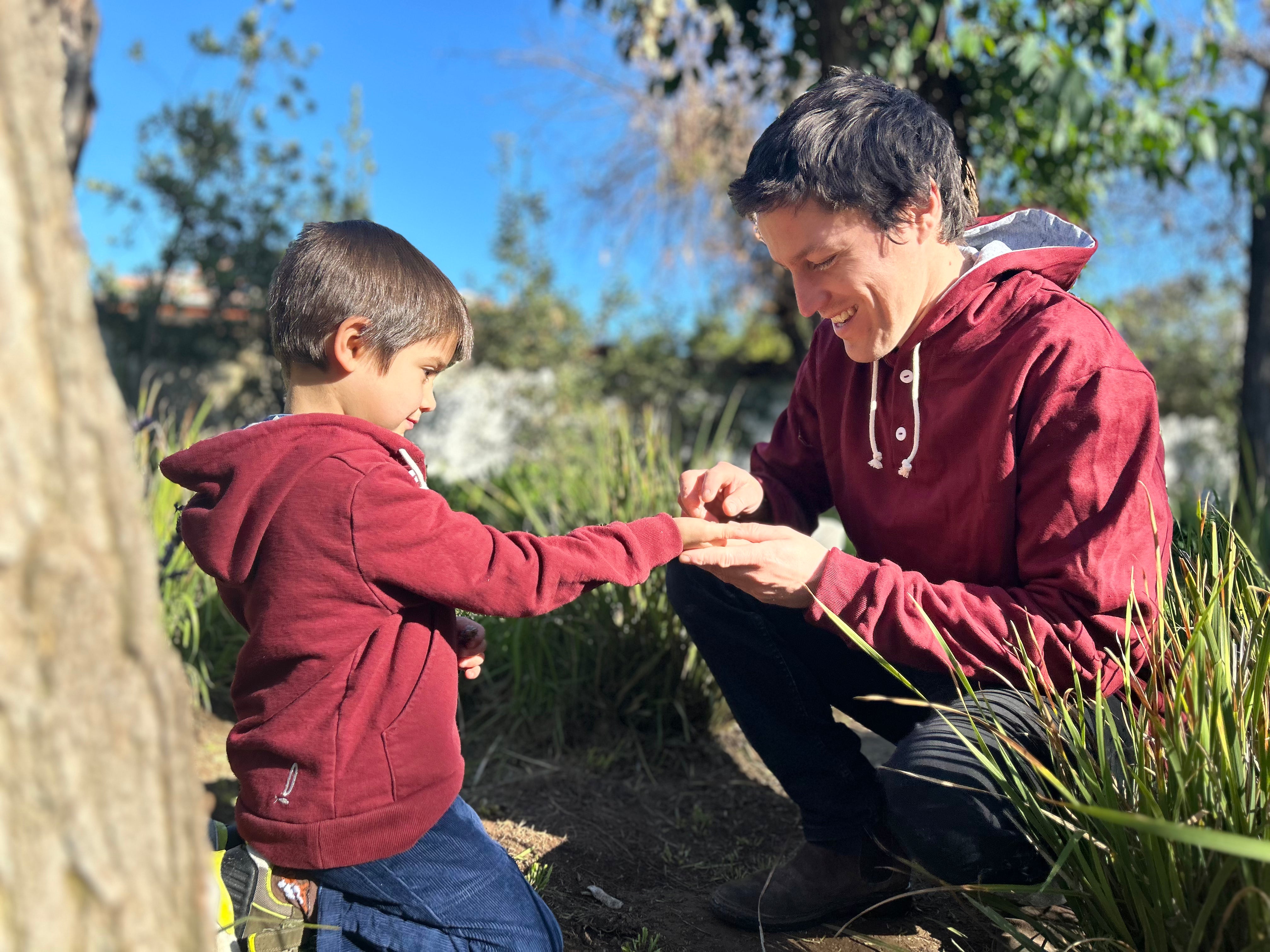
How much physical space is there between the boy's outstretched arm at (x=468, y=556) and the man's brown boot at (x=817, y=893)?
2.76 ft

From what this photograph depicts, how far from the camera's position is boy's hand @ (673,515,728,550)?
1892 millimetres

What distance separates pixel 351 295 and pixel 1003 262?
1344 millimetres

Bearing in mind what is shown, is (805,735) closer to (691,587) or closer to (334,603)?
(691,587)

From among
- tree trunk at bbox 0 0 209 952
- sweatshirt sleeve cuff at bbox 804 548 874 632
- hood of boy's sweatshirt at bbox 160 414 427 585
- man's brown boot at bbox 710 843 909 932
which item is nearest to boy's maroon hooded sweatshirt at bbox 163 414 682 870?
hood of boy's sweatshirt at bbox 160 414 427 585

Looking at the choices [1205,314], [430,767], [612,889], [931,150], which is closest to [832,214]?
[931,150]

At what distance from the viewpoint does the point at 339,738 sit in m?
1.58

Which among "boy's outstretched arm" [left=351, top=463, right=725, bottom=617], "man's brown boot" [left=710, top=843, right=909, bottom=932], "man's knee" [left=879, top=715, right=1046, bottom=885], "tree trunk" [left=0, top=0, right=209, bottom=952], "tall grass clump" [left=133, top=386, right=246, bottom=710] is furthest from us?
"tall grass clump" [left=133, top=386, right=246, bottom=710]

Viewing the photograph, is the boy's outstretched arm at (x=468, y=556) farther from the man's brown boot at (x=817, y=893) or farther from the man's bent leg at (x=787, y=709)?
the man's brown boot at (x=817, y=893)

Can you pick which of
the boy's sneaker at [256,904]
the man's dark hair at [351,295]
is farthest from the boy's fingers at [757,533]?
the boy's sneaker at [256,904]

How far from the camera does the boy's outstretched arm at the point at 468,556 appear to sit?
61.8 inches

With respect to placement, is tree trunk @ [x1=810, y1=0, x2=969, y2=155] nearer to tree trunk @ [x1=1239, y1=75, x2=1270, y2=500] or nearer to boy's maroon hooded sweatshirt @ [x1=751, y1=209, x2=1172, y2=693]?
boy's maroon hooded sweatshirt @ [x1=751, y1=209, x2=1172, y2=693]

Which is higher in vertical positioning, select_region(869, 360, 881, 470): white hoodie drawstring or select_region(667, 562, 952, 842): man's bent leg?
select_region(869, 360, 881, 470): white hoodie drawstring

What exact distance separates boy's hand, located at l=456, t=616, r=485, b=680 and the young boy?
112 mm

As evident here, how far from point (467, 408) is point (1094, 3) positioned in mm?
6890
